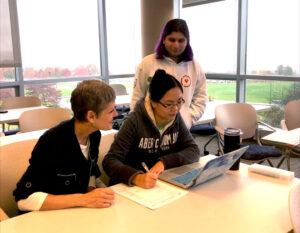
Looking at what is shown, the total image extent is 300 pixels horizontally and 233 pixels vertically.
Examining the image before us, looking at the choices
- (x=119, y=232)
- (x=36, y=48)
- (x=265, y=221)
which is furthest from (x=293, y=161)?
(x=36, y=48)

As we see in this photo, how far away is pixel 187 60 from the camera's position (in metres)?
2.27

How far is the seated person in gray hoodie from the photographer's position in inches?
62.2

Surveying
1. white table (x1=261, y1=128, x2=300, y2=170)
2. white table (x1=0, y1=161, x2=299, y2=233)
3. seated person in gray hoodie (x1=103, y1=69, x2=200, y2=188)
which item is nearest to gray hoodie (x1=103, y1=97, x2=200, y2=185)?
seated person in gray hoodie (x1=103, y1=69, x2=200, y2=188)

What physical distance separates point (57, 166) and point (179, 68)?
127 centimetres

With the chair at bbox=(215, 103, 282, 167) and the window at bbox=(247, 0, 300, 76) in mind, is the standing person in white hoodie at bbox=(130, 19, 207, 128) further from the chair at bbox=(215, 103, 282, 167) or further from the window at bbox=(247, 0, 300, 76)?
the window at bbox=(247, 0, 300, 76)

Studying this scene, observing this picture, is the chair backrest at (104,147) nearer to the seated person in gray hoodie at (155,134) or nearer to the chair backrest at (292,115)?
the seated person in gray hoodie at (155,134)

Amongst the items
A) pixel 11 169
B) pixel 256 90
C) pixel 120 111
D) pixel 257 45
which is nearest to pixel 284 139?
pixel 11 169

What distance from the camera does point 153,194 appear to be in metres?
1.29

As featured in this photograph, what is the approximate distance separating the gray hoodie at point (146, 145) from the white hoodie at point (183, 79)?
561 millimetres

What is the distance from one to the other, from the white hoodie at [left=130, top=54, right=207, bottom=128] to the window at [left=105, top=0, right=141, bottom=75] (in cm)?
409

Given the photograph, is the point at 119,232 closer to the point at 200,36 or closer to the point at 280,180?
the point at 280,180

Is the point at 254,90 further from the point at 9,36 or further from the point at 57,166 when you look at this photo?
the point at 57,166

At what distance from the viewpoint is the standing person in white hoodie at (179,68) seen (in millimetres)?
2135

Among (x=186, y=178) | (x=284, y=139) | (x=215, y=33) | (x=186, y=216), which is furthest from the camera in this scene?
(x=215, y=33)
